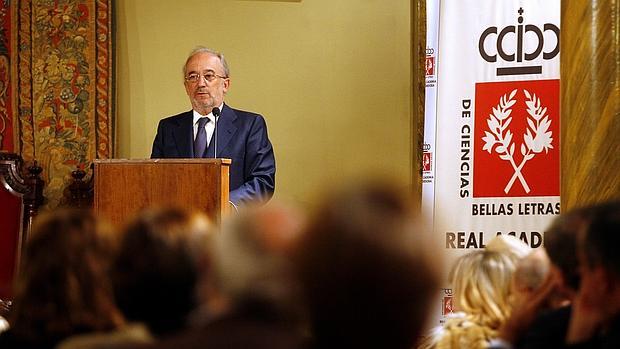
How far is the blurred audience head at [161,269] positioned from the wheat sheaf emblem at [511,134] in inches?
168

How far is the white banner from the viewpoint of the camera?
584 cm

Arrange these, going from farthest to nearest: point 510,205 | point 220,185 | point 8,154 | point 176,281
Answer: point 8,154
point 510,205
point 220,185
point 176,281

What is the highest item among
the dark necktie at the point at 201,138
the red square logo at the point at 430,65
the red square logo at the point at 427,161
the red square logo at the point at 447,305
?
the red square logo at the point at 430,65

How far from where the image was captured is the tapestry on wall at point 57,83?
6562 millimetres

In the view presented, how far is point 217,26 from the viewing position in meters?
6.62

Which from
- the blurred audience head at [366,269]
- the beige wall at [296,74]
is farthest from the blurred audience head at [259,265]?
the beige wall at [296,74]

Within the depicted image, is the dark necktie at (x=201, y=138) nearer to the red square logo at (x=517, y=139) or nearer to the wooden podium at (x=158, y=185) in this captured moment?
the wooden podium at (x=158, y=185)

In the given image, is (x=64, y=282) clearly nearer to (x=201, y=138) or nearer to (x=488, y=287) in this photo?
(x=488, y=287)

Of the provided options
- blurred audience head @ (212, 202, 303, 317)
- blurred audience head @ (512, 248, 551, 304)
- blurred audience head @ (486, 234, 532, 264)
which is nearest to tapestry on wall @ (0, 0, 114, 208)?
blurred audience head @ (486, 234, 532, 264)

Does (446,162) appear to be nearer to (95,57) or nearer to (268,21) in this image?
(268,21)

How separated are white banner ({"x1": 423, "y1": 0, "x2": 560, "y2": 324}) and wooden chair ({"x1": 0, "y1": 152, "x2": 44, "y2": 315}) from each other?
2326 millimetres

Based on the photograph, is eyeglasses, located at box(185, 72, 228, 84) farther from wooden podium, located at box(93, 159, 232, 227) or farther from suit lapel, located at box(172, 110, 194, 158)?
wooden podium, located at box(93, 159, 232, 227)

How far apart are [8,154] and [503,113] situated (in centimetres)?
285

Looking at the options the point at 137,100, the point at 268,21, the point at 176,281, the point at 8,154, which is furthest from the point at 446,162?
the point at 176,281
